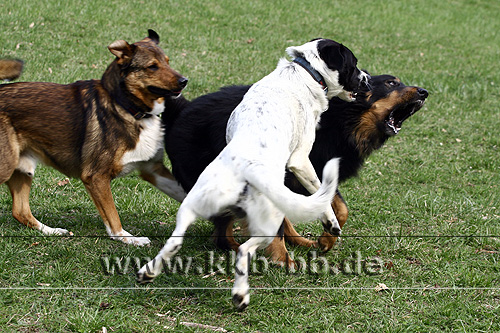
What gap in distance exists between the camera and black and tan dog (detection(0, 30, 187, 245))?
172 inches

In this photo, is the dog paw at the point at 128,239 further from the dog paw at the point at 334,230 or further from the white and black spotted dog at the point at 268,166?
the dog paw at the point at 334,230

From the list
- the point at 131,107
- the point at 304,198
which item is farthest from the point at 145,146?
the point at 304,198

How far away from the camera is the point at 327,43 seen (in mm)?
4375

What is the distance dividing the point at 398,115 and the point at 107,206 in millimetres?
2683

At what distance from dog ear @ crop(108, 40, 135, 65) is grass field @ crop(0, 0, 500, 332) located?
147 centimetres

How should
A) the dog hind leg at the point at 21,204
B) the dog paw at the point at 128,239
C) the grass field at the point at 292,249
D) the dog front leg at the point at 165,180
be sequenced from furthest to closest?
the dog front leg at the point at 165,180, the dog hind leg at the point at 21,204, the dog paw at the point at 128,239, the grass field at the point at 292,249

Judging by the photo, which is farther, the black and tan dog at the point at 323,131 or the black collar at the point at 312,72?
the black and tan dog at the point at 323,131

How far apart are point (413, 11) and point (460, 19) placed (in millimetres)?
1438

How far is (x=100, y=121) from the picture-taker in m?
4.45

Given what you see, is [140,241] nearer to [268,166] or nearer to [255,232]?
[255,232]

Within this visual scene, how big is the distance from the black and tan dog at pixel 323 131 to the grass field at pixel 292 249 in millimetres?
502

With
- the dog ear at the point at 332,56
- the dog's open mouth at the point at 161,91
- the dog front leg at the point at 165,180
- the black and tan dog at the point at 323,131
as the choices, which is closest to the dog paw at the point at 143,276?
the black and tan dog at the point at 323,131

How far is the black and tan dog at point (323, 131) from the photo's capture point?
15.0 feet

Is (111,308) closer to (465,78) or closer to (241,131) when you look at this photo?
(241,131)
